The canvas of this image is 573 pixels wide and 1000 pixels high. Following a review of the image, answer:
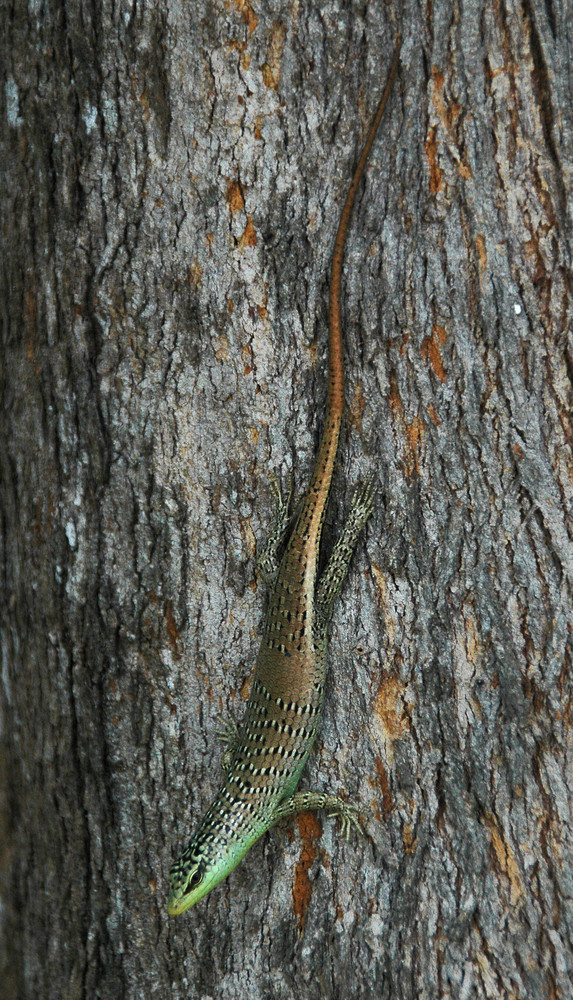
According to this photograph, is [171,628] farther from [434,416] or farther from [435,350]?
[435,350]

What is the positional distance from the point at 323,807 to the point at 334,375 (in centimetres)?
168

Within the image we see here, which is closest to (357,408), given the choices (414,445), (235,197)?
(414,445)

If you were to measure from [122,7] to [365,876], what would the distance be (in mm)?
3407

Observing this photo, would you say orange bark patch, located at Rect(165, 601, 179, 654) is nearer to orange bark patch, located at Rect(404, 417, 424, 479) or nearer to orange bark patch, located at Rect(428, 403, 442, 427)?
orange bark patch, located at Rect(404, 417, 424, 479)

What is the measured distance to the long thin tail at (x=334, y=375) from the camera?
232cm

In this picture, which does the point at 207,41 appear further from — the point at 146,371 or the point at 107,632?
the point at 107,632

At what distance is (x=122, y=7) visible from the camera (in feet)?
7.59

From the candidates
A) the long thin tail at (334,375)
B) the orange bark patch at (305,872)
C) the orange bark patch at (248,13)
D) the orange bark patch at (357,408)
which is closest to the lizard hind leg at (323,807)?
the orange bark patch at (305,872)

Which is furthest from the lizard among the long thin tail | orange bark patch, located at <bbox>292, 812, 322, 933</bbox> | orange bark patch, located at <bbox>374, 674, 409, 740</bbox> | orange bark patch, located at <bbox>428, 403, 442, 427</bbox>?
orange bark patch, located at <bbox>428, 403, 442, 427</bbox>

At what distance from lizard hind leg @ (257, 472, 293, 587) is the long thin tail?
0.09m

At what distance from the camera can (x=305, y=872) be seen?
2561 mm

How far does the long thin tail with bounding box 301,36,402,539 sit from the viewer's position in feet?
7.63

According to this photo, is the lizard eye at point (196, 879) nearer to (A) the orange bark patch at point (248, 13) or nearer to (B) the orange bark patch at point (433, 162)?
(B) the orange bark patch at point (433, 162)

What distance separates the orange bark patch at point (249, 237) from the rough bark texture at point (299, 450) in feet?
0.07
